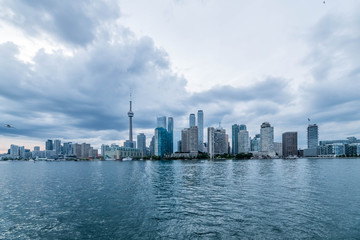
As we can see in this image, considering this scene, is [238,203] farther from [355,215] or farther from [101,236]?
[101,236]

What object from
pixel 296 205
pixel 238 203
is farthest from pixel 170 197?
pixel 296 205

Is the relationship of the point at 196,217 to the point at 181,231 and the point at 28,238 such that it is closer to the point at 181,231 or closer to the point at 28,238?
the point at 181,231

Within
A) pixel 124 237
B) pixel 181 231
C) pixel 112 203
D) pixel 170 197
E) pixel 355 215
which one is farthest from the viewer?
pixel 170 197

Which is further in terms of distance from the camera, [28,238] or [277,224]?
[277,224]

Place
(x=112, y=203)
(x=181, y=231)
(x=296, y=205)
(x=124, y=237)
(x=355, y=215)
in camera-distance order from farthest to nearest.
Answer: (x=112, y=203) < (x=296, y=205) < (x=355, y=215) < (x=181, y=231) < (x=124, y=237)

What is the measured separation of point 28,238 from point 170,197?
Answer: 27459mm

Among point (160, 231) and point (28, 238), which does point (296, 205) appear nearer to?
point (160, 231)

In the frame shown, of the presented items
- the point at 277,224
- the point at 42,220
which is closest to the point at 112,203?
the point at 42,220

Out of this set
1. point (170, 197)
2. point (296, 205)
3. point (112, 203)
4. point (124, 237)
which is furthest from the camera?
point (170, 197)

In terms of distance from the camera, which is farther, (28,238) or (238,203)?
(238,203)

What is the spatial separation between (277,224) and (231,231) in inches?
286

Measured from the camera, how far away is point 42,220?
3128cm

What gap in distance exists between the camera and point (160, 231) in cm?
2608

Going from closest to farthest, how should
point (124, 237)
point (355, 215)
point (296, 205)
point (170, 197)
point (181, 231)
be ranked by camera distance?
point (124, 237) → point (181, 231) → point (355, 215) → point (296, 205) → point (170, 197)
